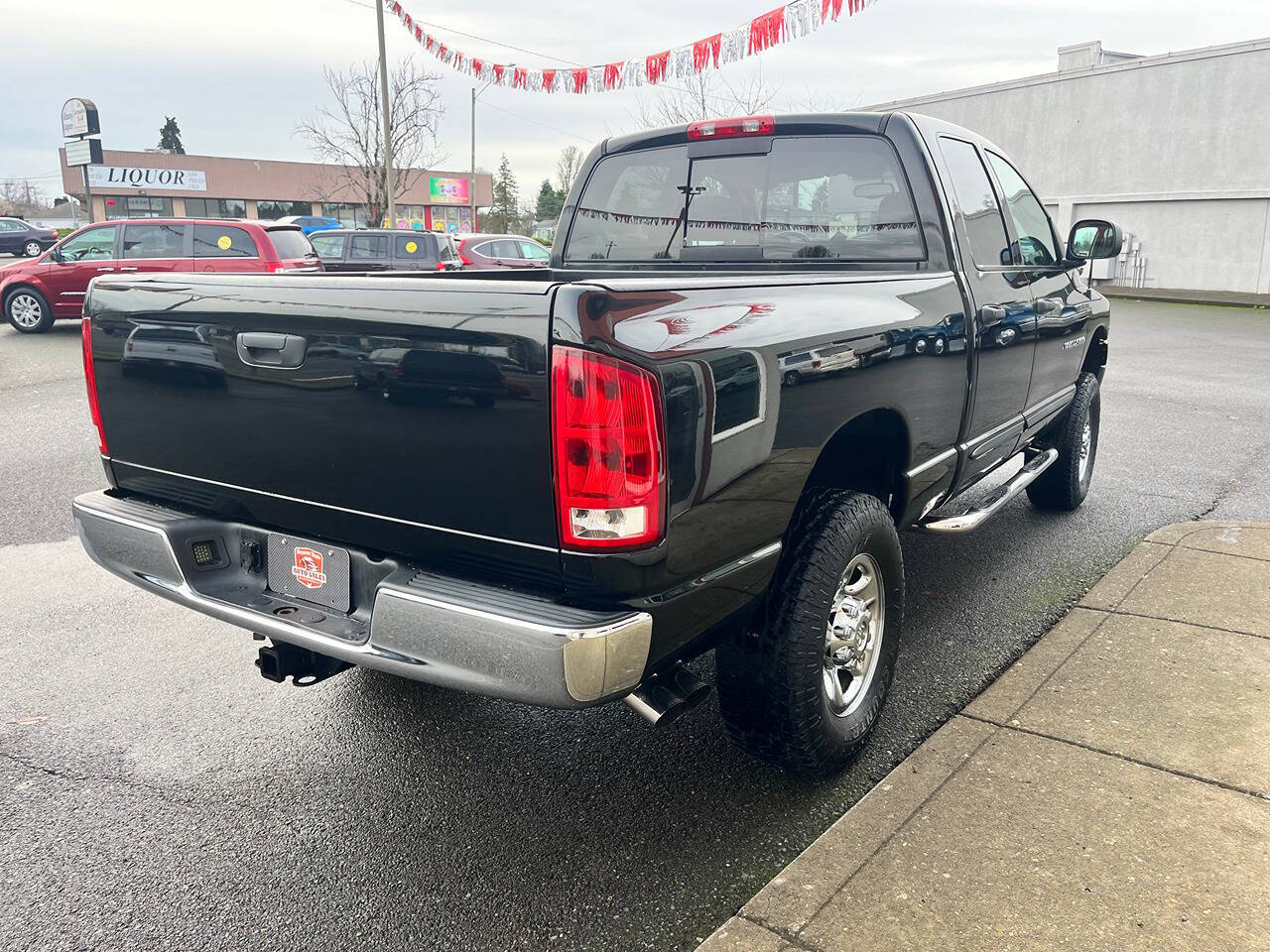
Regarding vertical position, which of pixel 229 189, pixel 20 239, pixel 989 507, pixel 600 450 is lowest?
pixel 989 507

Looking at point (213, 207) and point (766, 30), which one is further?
point (213, 207)

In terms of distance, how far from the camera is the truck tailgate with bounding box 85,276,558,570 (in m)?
2.10

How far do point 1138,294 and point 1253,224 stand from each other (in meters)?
3.38

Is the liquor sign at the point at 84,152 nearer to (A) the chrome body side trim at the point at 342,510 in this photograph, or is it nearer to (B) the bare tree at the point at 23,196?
(A) the chrome body side trim at the point at 342,510

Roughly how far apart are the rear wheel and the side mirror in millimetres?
14219

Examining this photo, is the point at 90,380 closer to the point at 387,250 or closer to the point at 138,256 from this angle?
the point at 138,256

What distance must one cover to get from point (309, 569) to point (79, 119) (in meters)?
27.6

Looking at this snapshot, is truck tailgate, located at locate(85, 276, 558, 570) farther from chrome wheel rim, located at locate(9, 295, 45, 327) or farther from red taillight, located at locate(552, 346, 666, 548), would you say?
chrome wheel rim, located at locate(9, 295, 45, 327)

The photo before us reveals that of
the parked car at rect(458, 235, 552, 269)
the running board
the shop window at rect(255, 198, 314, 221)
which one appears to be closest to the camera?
the running board

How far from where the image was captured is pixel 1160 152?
27.3 m

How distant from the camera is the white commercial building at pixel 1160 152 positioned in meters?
25.5

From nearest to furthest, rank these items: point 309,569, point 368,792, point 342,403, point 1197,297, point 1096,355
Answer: point 342,403
point 309,569
point 368,792
point 1096,355
point 1197,297

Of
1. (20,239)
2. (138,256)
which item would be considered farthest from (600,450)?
(20,239)

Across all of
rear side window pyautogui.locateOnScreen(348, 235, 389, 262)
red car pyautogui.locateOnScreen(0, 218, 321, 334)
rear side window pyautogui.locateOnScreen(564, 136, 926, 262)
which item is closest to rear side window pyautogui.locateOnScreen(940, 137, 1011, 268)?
rear side window pyautogui.locateOnScreen(564, 136, 926, 262)
